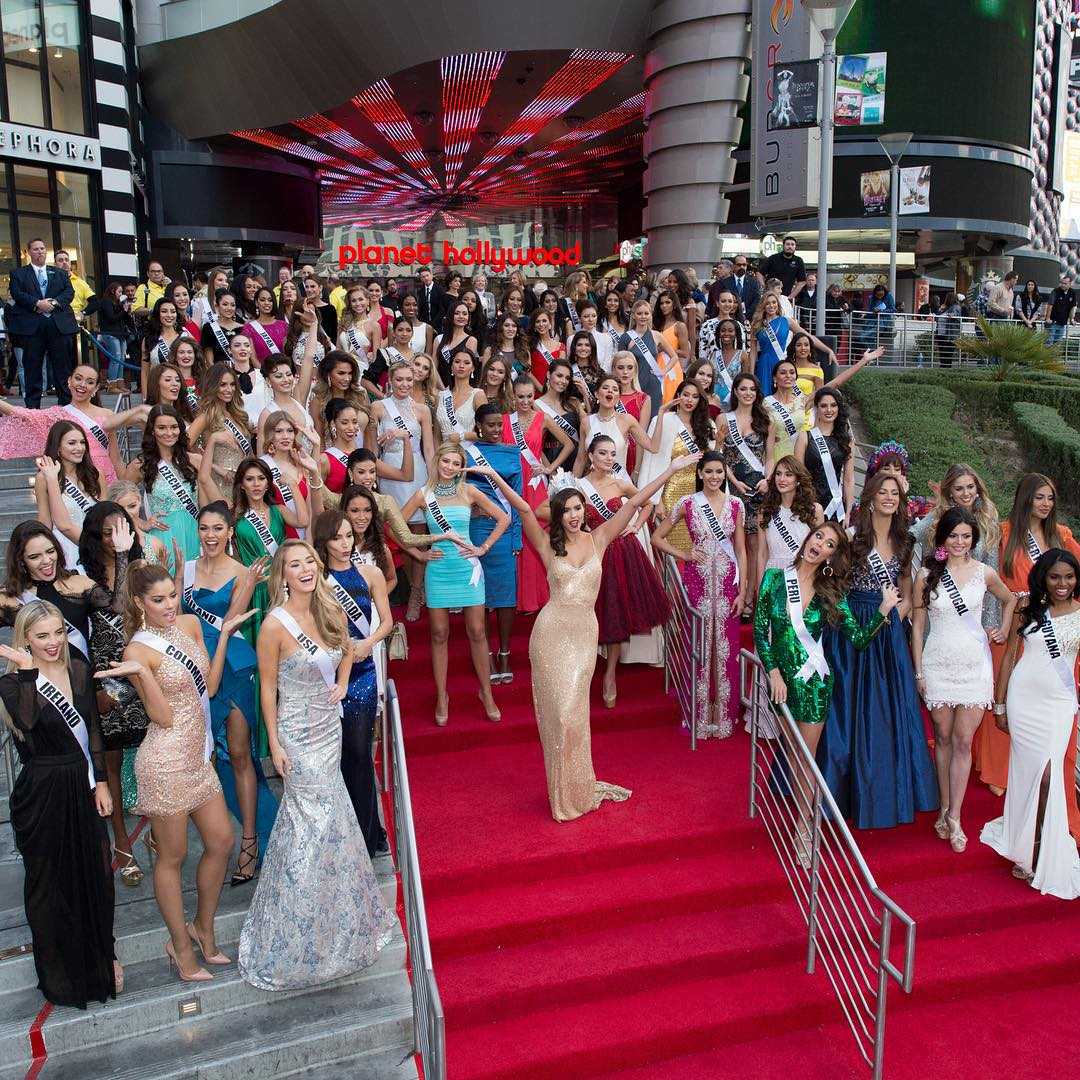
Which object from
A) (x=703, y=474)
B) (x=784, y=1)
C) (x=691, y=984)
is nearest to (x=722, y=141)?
(x=784, y=1)

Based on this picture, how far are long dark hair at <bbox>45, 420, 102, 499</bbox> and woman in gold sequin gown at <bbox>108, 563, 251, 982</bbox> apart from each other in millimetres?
1775

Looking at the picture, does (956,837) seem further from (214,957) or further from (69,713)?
(69,713)

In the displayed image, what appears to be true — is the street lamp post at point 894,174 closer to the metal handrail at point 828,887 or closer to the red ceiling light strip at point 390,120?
the red ceiling light strip at point 390,120

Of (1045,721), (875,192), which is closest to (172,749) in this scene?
(1045,721)

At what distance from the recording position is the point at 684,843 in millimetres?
5664

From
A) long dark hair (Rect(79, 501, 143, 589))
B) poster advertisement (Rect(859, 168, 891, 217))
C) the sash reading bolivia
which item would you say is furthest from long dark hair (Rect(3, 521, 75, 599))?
the sash reading bolivia

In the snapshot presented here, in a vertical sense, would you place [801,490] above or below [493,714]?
above

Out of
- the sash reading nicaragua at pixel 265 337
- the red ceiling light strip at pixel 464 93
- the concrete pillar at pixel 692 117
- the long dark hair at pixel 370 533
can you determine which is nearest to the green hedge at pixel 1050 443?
the sash reading nicaragua at pixel 265 337

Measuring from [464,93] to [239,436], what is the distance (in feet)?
64.6

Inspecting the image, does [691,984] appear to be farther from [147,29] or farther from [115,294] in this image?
[147,29]

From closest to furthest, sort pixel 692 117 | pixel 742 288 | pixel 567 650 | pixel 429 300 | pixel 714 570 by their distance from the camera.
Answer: pixel 567 650, pixel 714 570, pixel 429 300, pixel 742 288, pixel 692 117

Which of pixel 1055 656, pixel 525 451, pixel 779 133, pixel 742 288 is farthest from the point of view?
pixel 779 133

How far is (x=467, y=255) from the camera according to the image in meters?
41.8

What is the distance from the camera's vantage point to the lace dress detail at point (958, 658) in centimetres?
565
